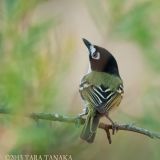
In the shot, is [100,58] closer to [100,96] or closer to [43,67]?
[43,67]

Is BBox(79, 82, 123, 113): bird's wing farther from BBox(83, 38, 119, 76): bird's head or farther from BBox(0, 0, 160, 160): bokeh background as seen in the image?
BBox(0, 0, 160, 160): bokeh background

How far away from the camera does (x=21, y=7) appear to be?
44 centimetres

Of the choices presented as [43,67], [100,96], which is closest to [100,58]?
[43,67]

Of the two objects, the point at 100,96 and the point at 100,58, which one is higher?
the point at 100,58

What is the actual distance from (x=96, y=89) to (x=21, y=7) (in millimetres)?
850

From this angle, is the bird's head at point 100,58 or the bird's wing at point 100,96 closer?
the bird's head at point 100,58

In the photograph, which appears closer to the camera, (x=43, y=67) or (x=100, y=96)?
(x=43, y=67)

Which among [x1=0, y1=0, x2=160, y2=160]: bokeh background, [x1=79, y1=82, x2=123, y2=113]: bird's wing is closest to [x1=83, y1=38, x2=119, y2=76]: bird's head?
[x1=0, y1=0, x2=160, y2=160]: bokeh background

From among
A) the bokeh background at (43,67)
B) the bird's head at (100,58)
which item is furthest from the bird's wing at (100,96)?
the bokeh background at (43,67)

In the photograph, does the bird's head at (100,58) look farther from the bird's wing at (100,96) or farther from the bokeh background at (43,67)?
the bird's wing at (100,96)

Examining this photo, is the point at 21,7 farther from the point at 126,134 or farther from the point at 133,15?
the point at 126,134

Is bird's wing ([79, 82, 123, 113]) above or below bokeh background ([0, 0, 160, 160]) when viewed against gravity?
below

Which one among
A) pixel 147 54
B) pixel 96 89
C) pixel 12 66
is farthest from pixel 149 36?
pixel 96 89

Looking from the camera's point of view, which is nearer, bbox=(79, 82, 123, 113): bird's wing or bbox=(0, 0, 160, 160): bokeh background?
bbox=(0, 0, 160, 160): bokeh background
